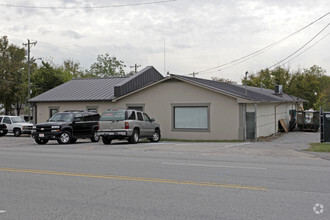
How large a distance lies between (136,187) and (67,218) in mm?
2431

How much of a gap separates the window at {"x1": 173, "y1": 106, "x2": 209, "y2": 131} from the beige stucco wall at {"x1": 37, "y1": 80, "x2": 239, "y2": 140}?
283 millimetres

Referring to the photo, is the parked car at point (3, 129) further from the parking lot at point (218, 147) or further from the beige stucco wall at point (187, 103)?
the parking lot at point (218, 147)

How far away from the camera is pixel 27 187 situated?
8164 millimetres

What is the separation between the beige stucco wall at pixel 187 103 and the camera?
80.5 feet

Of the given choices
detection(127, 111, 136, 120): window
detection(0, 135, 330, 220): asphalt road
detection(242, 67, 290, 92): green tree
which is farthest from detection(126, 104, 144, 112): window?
detection(242, 67, 290, 92): green tree

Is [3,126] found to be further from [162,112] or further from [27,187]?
[27,187]

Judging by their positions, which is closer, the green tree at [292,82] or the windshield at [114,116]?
the windshield at [114,116]

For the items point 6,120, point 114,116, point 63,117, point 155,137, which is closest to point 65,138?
point 63,117

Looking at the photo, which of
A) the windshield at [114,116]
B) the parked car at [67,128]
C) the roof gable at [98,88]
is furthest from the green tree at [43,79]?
the windshield at [114,116]

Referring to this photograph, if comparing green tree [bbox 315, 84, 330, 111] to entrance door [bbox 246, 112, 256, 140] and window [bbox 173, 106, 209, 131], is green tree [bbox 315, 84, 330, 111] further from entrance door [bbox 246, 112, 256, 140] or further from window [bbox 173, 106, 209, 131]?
window [bbox 173, 106, 209, 131]

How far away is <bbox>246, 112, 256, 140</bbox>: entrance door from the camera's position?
2462cm

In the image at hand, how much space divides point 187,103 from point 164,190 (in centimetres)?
1835

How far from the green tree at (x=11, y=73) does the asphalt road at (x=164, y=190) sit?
43032mm

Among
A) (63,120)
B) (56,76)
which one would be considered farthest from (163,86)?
(56,76)
